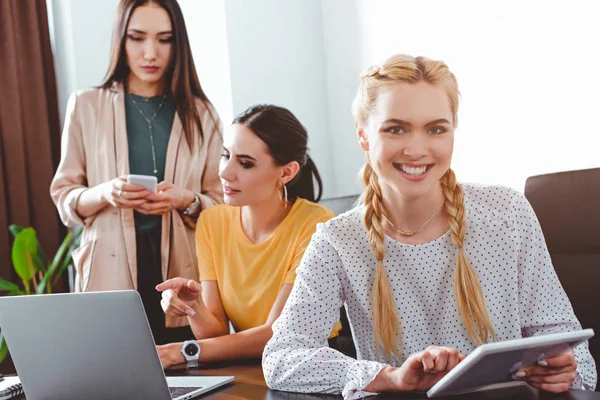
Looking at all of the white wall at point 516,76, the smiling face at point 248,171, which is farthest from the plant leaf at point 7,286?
the white wall at point 516,76

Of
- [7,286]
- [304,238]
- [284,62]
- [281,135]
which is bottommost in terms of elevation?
[7,286]

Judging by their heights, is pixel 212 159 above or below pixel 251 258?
above

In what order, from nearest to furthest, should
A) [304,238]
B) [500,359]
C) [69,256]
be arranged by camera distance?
[500,359] < [304,238] < [69,256]

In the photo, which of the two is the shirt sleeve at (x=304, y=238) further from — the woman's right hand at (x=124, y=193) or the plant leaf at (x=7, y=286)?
the plant leaf at (x=7, y=286)

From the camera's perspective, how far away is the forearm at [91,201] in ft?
6.70

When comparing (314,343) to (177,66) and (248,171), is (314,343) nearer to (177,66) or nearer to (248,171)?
(248,171)

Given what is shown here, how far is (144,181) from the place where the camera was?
193cm

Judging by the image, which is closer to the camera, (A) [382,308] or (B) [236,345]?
(A) [382,308]

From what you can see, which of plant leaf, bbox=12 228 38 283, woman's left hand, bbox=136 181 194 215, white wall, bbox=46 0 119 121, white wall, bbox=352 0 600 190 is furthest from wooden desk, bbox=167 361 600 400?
white wall, bbox=46 0 119 121

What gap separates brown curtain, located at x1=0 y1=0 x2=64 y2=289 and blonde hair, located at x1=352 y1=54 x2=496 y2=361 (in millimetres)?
2450

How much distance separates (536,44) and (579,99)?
0.26 m

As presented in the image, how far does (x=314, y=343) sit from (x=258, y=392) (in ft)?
0.46

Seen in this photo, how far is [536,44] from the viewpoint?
2609 mm

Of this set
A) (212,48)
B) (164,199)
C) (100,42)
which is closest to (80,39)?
(100,42)
